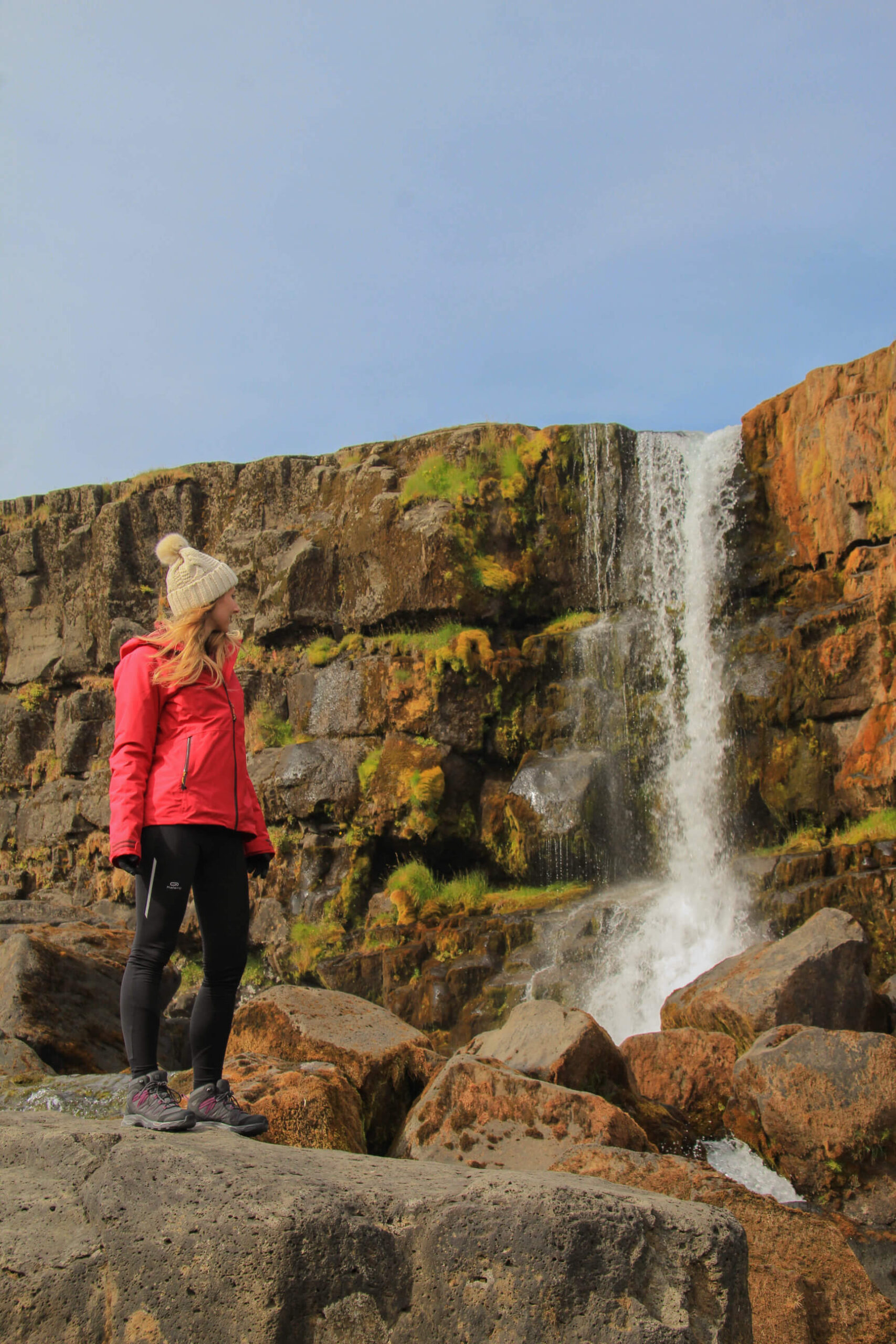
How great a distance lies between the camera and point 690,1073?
880 cm

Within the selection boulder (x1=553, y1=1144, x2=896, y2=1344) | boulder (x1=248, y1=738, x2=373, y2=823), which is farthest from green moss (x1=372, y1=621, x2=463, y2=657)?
boulder (x1=553, y1=1144, x2=896, y2=1344)

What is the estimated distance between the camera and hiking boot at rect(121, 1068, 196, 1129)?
3.66 metres

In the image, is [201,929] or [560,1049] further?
[560,1049]

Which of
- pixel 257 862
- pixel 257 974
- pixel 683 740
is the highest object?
pixel 683 740

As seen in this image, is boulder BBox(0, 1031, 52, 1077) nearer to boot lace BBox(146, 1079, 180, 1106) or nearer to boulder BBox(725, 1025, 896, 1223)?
boot lace BBox(146, 1079, 180, 1106)

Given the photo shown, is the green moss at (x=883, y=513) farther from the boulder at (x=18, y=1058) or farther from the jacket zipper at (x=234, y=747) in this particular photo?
the jacket zipper at (x=234, y=747)

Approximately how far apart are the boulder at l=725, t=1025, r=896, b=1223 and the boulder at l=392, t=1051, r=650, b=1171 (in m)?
1.68

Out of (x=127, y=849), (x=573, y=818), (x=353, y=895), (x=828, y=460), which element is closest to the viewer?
(x=127, y=849)

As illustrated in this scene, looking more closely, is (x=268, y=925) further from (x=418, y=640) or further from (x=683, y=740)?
(x=683, y=740)

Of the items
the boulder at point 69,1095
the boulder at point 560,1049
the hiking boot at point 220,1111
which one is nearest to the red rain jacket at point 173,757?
the hiking boot at point 220,1111

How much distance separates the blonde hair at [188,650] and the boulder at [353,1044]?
3.07 metres

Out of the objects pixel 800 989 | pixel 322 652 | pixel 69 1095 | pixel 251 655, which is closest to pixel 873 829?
pixel 800 989

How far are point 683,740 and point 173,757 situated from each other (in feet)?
44.8

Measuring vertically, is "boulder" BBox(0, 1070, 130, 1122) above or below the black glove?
below
